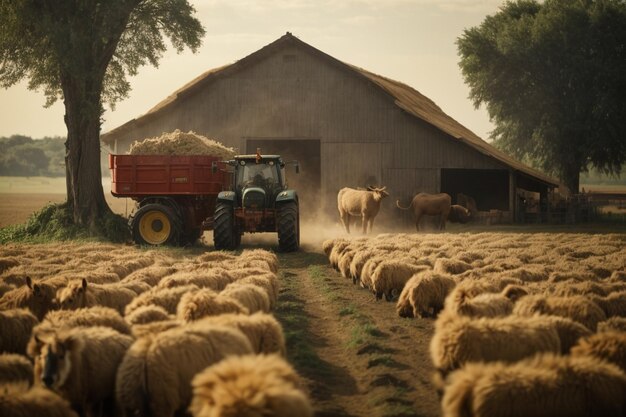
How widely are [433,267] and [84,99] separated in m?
18.0

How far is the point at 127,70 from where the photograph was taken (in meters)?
35.6

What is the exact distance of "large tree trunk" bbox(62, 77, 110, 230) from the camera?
32.8m

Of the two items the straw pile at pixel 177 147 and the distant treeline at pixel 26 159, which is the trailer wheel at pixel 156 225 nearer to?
the straw pile at pixel 177 147

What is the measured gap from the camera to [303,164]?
133 feet

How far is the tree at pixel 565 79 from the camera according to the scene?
165 ft

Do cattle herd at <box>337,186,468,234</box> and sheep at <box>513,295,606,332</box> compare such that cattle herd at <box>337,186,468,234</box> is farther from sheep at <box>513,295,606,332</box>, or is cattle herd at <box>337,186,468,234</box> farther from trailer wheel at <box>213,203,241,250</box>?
sheep at <box>513,295,606,332</box>

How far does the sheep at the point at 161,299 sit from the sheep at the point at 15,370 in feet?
9.85

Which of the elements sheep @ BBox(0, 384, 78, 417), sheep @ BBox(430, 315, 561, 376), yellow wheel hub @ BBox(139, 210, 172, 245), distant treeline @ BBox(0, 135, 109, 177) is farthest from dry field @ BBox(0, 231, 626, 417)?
distant treeline @ BBox(0, 135, 109, 177)

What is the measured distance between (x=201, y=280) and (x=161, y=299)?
7.37 feet

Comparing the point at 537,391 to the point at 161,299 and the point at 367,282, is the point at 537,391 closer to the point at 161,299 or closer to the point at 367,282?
the point at 161,299

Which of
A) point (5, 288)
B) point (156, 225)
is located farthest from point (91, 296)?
point (156, 225)

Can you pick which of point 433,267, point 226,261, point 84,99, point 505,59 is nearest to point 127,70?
point 84,99

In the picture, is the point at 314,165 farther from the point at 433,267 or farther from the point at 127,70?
the point at 433,267

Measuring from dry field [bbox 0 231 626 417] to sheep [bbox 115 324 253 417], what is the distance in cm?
152
